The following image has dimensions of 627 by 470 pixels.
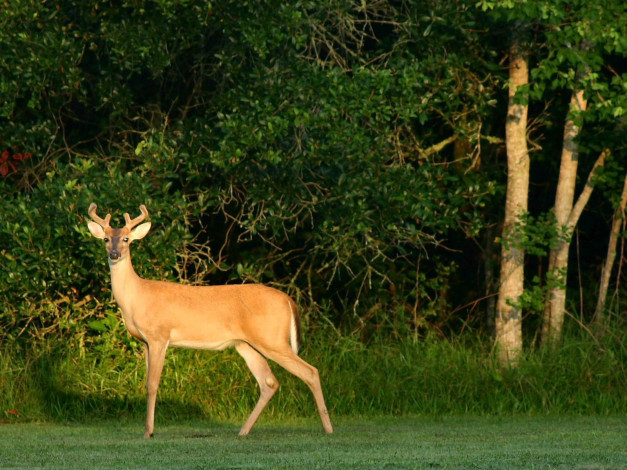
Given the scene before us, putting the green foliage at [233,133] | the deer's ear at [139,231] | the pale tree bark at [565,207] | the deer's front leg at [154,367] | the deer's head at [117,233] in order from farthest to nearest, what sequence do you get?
→ 1. the pale tree bark at [565,207]
2. the green foliage at [233,133]
3. the deer's ear at [139,231]
4. the deer's head at [117,233]
5. the deer's front leg at [154,367]

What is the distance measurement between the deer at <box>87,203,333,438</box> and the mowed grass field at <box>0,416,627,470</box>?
1.95 ft

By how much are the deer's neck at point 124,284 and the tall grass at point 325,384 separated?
1.79 metres

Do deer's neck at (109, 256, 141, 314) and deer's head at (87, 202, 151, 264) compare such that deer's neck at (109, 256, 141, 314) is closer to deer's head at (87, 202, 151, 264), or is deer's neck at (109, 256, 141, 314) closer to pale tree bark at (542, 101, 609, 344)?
deer's head at (87, 202, 151, 264)

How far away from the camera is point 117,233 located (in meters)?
10.3

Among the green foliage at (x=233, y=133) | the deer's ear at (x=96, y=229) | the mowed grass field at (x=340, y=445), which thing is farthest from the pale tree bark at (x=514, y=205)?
the deer's ear at (x=96, y=229)

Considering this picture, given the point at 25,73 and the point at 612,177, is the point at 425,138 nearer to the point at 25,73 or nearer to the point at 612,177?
the point at 612,177

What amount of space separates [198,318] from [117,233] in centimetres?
96

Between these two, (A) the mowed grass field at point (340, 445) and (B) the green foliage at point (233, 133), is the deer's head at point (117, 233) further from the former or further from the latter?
(A) the mowed grass field at point (340, 445)

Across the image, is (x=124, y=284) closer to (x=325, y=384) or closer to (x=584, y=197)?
(x=325, y=384)

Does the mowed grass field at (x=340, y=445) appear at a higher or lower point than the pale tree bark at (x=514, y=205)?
lower

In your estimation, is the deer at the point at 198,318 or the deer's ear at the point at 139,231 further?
the deer's ear at the point at 139,231

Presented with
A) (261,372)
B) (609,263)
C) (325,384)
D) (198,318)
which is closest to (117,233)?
(198,318)

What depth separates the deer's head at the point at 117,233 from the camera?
33.7ft

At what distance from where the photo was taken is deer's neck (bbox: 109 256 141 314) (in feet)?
33.9
